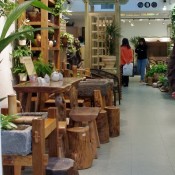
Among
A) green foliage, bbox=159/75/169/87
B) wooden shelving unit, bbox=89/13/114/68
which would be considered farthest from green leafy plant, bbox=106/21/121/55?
green foliage, bbox=159/75/169/87

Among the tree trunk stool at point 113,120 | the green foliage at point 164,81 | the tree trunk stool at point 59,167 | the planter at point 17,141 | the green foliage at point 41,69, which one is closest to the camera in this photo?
the planter at point 17,141

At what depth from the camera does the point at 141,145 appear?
5230 millimetres

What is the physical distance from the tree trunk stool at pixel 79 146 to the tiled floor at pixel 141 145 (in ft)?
0.37

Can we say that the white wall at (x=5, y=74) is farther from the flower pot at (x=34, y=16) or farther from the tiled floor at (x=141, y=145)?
the tiled floor at (x=141, y=145)

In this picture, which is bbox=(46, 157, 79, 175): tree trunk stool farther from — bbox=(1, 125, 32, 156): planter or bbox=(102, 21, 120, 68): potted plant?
bbox=(102, 21, 120, 68): potted plant

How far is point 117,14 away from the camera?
10086mm

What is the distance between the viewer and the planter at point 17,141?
269 cm

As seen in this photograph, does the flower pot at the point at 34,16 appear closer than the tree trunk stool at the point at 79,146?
No

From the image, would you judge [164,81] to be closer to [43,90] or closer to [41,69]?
[41,69]

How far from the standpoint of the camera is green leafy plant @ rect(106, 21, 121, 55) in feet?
33.0

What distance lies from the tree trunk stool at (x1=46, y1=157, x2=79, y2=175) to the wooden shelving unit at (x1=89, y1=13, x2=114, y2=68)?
7.11 metres

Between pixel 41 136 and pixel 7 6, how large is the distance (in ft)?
5.76

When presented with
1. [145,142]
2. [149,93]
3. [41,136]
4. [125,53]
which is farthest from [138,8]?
[41,136]

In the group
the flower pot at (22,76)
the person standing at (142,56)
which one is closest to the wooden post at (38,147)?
the flower pot at (22,76)
